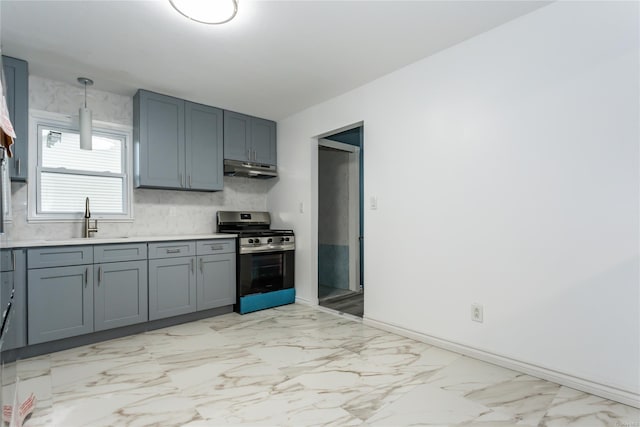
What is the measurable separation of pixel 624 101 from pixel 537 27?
73 cm

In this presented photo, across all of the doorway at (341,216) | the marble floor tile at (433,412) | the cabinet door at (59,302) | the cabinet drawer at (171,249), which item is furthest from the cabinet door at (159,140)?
the marble floor tile at (433,412)

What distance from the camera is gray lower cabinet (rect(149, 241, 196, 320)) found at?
314cm

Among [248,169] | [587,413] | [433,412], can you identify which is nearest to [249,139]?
[248,169]

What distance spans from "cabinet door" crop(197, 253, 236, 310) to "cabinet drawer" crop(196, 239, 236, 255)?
0.05 metres

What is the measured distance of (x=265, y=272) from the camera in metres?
3.92

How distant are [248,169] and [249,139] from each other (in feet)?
1.36

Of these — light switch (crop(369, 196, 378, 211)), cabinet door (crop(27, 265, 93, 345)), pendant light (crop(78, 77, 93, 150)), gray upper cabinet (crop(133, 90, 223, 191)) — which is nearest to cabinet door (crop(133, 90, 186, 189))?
gray upper cabinet (crop(133, 90, 223, 191))

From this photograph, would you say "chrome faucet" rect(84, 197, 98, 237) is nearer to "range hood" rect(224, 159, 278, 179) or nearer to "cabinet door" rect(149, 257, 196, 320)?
"cabinet door" rect(149, 257, 196, 320)

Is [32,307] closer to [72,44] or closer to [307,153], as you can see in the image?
[72,44]

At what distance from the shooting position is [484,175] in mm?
2402

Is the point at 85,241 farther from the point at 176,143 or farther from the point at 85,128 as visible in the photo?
the point at 176,143

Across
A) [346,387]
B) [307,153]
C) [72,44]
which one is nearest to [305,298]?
[307,153]

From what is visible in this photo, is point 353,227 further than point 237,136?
Yes

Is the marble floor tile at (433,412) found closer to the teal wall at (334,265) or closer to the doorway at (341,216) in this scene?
the doorway at (341,216)
